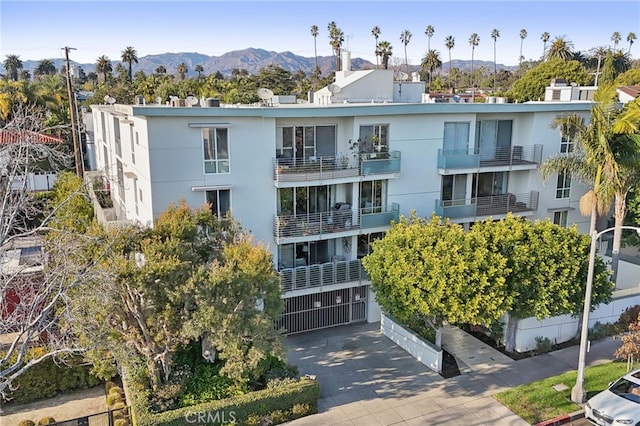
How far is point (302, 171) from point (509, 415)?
39.1ft

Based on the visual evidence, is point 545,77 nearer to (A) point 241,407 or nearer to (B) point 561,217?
(B) point 561,217

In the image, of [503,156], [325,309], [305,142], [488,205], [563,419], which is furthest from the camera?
[503,156]

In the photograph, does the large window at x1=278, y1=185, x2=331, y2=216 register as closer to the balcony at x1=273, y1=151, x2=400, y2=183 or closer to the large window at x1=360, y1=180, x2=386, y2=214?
the balcony at x1=273, y1=151, x2=400, y2=183

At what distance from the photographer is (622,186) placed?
22578 mm

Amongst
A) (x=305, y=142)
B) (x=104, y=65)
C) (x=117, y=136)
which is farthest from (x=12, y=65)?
(x=305, y=142)

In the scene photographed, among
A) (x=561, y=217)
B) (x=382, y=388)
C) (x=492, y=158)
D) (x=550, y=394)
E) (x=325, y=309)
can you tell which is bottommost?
(x=382, y=388)

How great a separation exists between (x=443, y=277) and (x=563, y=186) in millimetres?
13025

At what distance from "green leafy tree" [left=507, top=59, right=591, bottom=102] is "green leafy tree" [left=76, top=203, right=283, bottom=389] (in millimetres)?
50509

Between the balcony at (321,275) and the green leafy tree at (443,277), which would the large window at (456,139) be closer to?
the green leafy tree at (443,277)

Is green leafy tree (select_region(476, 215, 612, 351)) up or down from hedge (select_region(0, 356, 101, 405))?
up

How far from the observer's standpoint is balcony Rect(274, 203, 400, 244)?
2189 cm

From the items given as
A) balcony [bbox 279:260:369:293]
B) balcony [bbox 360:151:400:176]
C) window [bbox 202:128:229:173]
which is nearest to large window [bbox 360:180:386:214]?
balcony [bbox 360:151:400:176]

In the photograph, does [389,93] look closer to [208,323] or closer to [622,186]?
[622,186]

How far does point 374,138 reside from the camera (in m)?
23.4
